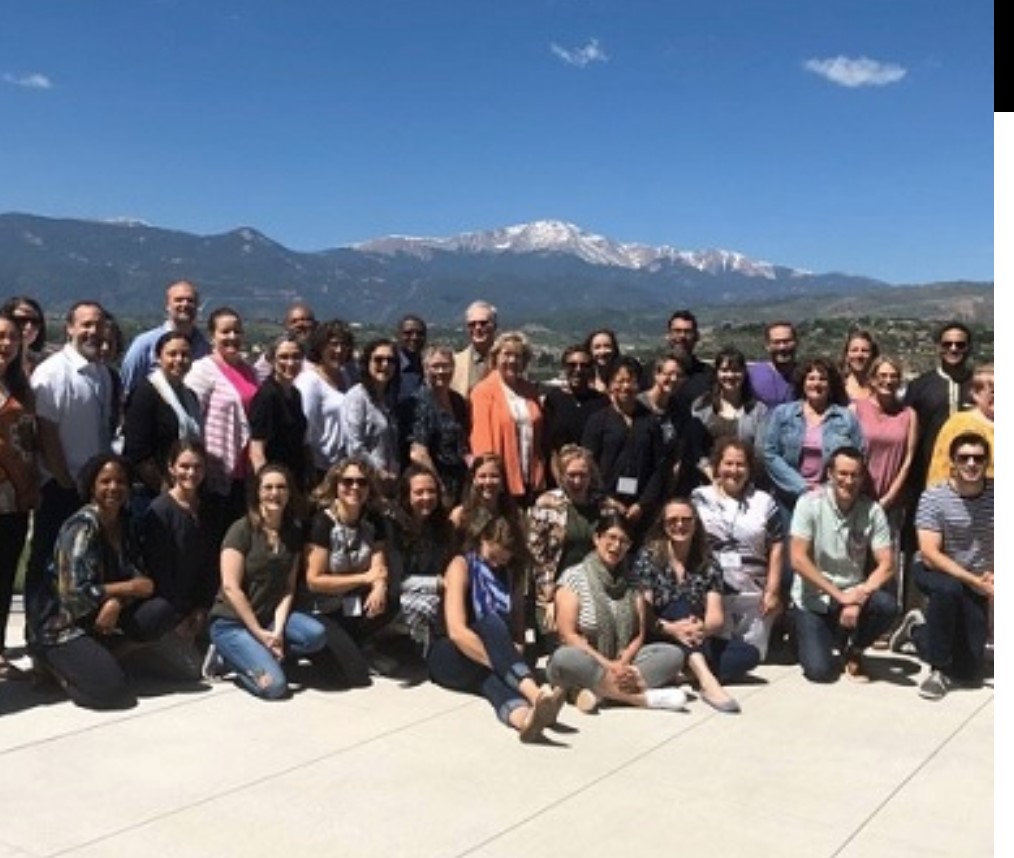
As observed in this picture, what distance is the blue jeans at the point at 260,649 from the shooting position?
5348mm

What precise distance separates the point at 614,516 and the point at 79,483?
2760 mm

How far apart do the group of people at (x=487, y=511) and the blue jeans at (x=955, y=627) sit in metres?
0.02

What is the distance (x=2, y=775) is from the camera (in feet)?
13.9

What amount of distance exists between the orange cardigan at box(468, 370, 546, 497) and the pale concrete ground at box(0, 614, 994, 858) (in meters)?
1.38

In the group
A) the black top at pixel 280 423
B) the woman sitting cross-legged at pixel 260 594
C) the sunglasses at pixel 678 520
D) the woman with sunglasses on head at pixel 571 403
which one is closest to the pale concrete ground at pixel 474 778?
the woman sitting cross-legged at pixel 260 594

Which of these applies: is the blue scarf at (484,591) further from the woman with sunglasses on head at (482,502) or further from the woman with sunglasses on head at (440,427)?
the woman with sunglasses on head at (440,427)

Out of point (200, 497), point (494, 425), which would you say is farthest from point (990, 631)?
point (200, 497)

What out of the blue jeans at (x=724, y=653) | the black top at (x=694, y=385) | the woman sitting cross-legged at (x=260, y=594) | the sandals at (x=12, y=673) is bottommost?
the sandals at (x=12, y=673)

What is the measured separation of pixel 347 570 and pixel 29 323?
2.20m

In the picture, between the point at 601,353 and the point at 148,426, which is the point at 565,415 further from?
the point at 148,426

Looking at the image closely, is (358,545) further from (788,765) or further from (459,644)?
(788,765)

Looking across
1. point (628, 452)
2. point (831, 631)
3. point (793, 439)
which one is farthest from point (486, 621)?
point (793, 439)

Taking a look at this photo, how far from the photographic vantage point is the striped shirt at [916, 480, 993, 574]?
604cm

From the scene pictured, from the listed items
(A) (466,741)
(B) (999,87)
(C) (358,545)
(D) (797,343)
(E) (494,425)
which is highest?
(B) (999,87)
